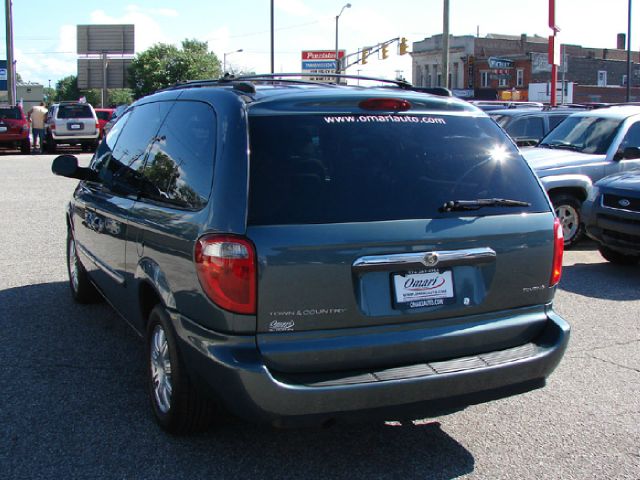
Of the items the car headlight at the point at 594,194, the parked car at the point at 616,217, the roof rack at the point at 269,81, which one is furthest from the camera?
the car headlight at the point at 594,194

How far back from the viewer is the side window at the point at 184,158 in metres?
3.54

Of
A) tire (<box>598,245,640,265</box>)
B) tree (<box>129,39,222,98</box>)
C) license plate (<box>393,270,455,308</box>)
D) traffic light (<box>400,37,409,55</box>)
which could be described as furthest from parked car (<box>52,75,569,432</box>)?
tree (<box>129,39,222,98</box>)

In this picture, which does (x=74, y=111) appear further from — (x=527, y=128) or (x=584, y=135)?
(x=584, y=135)

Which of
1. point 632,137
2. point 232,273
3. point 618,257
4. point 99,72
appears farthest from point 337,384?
point 99,72

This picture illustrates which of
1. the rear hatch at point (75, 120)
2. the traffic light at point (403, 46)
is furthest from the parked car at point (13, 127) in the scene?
the traffic light at point (403, 46)

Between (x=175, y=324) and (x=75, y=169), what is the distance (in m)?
2.24

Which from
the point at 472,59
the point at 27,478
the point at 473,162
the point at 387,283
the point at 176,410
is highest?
the point at 472,59

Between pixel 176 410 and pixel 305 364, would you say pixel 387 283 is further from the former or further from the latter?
pixel 176 410

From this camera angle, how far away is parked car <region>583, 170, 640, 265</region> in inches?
316

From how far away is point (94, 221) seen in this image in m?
5.25

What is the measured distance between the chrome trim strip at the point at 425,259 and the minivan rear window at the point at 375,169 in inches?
7.1

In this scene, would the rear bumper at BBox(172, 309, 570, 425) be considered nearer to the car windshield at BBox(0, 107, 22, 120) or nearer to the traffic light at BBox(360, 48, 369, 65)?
the car windshield at BBox(0, 107, 22, 120)

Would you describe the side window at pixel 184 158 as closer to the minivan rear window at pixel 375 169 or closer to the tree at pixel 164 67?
the minivan rear window at pixel 375 169

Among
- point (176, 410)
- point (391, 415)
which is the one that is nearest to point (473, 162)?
point (391, 415)
